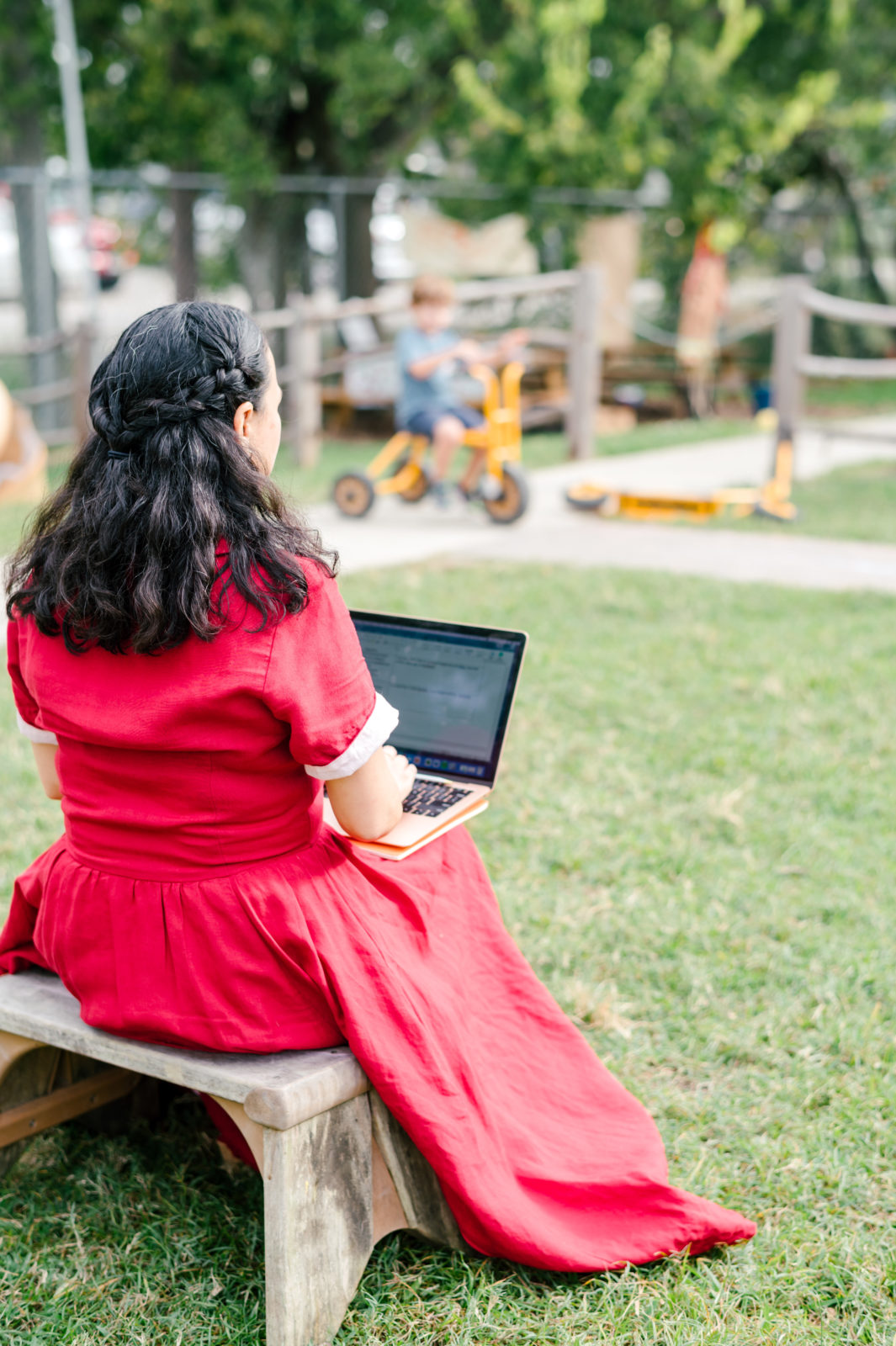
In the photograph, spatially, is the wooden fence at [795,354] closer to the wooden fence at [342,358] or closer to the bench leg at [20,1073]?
the wooden fence at [342,358]

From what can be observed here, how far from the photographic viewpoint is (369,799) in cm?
191

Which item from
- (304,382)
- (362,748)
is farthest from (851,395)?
(362,748)

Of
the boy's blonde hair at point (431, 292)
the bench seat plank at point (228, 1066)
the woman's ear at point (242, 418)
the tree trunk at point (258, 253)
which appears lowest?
the bench seat plank at point (228, 1066)

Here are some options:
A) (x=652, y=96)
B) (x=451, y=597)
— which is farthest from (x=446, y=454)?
(x=652, y=96)

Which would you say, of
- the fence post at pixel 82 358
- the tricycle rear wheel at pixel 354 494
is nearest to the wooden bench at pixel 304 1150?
the tricycle rear wheel at pixel 354 494

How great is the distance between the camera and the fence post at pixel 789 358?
866cm

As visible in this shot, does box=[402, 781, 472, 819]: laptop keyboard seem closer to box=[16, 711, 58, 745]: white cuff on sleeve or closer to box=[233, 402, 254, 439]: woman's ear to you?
box=[16, 711, 58, 745]: white cuff on sleeve

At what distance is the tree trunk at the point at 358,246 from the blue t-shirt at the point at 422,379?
6.60m

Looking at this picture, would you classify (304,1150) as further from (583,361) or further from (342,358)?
(583,361)

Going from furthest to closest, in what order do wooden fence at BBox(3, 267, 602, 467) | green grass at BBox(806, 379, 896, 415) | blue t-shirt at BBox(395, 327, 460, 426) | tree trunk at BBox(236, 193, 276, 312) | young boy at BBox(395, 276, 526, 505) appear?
green grass at BBox(806, 379, 896, 415)
tree trunk at BBox(236, 193, 276, 312)
wooden fence at BBox(3, 267, 602, 467)
blue t-shirt at BBox(395, 327, 460, 426)
young boy at BBox(395, 276, 526, 505)

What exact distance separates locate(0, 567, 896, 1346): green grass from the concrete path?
4.49ft

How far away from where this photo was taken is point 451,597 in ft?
20.4

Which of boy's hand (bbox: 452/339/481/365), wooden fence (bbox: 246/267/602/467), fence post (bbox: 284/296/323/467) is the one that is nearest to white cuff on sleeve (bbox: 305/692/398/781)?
boy's hand (bbox: 452/339/481/365)

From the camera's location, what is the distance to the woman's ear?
5.73 ft
